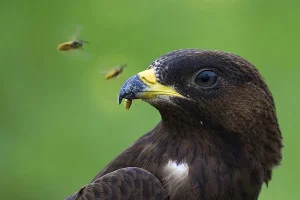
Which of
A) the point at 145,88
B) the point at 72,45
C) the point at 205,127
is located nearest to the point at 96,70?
the point at 72,45

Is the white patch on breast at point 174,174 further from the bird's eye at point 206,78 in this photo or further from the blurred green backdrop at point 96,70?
the blurred green backdrop at point 96,70

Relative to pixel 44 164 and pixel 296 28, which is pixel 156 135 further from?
pixel 296 28

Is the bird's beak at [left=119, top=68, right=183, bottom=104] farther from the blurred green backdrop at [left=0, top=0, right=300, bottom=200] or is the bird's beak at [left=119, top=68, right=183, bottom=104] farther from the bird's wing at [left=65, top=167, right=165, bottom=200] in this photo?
the blurred green backdrop at [left=0, top=0, right=300, bottom=200]

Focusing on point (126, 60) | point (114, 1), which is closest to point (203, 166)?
point (126, 60)

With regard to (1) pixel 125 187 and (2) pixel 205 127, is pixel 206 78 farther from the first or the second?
(1) pixel 125 187

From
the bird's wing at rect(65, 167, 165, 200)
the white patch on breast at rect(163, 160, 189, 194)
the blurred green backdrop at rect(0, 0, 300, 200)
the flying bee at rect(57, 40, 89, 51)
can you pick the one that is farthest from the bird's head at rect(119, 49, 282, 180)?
the blurred green backdrop at rect(0, 0, 300, 200)

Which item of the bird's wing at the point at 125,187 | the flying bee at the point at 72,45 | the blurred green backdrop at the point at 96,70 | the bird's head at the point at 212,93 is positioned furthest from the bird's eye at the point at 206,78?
the blurred green backdrop at the point at 96,70
